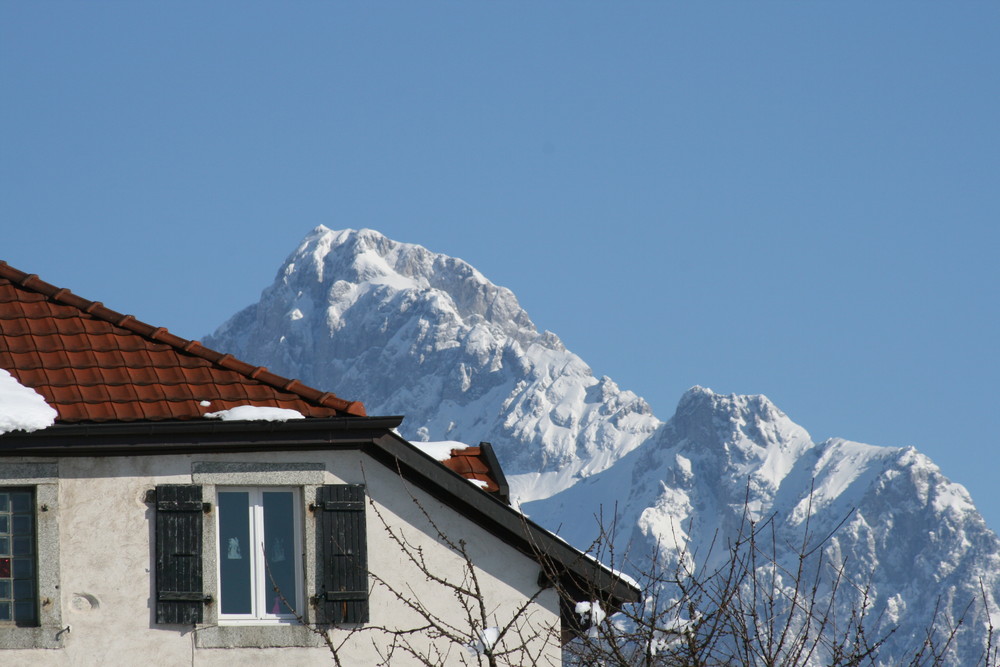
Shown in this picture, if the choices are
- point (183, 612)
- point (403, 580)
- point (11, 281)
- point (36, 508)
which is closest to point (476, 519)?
point (403, 580)

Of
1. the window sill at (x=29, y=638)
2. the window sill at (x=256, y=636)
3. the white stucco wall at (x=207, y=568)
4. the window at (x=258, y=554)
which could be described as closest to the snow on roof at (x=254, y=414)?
the white stucco wall at (x=207, y=568)

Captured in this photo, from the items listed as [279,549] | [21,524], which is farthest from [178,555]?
[21,524]

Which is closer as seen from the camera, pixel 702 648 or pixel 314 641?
pixel 702 648

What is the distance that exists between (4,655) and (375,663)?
276 centimetres

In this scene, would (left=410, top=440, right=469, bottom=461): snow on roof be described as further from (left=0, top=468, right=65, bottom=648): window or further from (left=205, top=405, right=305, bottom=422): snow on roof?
(left=0, top=468, right=65, bottom=648): window

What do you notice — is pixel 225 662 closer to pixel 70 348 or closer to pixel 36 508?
pixel 36 508

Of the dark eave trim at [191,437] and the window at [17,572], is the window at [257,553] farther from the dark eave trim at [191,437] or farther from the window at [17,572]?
the window at [17,572]

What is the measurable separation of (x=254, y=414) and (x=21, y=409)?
5.70ft

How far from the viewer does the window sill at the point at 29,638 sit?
1074 cm

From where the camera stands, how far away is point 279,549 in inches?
452

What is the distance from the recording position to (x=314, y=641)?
11.2 m

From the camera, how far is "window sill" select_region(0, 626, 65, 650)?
423 inches

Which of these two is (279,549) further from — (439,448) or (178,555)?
(439,448)

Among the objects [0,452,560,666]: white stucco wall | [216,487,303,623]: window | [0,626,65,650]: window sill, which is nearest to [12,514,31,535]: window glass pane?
[0,452,560,666]: white stucco wall
